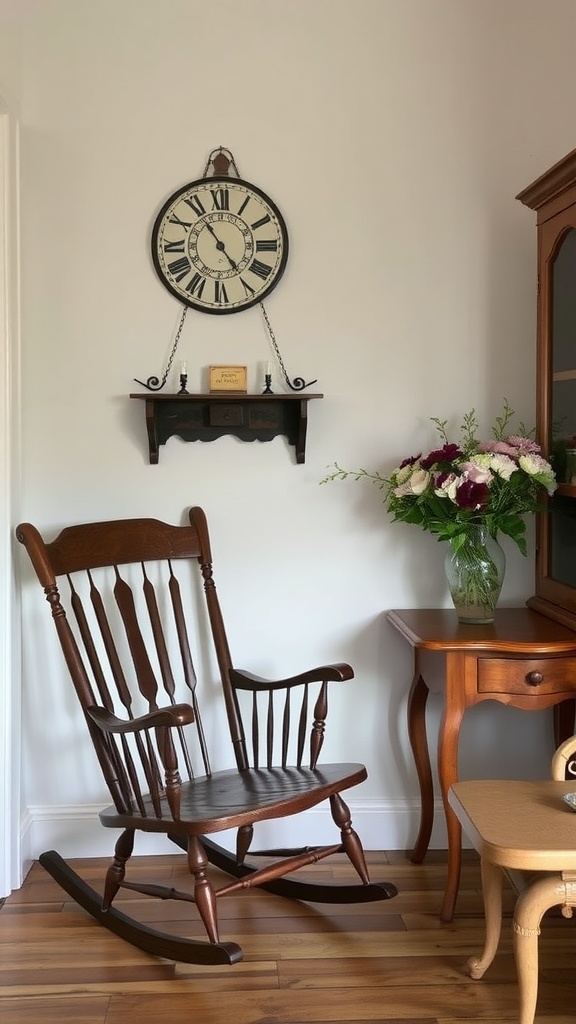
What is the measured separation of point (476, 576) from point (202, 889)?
3.88 ft

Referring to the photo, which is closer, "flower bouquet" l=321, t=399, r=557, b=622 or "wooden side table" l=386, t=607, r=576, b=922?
"wooden side table" l=386, t=607, r=576, b=922

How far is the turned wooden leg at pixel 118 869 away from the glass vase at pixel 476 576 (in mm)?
1140

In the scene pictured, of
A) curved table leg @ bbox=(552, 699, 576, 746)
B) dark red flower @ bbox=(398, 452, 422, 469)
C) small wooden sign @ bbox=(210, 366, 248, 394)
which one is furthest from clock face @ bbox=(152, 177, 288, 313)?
curved table leg @ bbox=(552, 699, 576, 746)

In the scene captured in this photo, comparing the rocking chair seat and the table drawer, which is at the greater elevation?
the table drawer

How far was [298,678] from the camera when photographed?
270cm

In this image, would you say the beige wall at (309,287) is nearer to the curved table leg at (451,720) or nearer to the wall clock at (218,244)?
the wall clock at (218,244)

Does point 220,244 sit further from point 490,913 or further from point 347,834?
point 490,913

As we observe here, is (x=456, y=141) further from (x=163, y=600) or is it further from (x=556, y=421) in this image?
(x=163, y=600)

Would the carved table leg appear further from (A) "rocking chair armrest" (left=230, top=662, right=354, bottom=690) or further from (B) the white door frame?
(B) the white door frame

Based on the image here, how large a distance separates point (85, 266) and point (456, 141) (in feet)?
4.12

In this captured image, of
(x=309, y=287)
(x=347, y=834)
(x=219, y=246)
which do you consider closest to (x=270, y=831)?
(x=347, y=834)

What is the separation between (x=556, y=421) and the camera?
9.36 feet

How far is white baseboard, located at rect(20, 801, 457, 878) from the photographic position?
3.05m

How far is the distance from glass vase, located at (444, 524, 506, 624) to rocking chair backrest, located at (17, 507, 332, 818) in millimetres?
456
